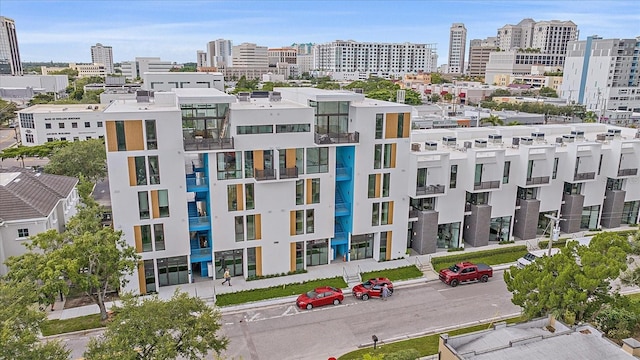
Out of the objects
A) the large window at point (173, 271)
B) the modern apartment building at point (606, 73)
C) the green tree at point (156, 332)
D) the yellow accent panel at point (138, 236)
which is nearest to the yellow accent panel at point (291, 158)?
the large window at point (173, 271)

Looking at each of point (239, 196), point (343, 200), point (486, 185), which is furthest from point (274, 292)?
point (486, 185)

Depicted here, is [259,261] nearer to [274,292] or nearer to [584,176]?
[274,292]

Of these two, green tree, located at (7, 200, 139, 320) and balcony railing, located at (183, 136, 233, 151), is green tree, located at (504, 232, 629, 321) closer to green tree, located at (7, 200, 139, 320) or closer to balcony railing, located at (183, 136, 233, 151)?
balcony railing, located at (183, 136, 233, 151)

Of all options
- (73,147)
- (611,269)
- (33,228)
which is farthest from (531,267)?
(73,147)

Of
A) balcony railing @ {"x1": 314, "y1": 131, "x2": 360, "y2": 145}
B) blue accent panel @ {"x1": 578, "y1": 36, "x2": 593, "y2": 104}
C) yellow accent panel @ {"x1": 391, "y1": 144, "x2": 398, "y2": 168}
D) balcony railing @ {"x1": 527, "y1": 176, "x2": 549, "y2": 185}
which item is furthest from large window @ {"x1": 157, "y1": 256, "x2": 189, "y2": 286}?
blue accent panel @ {"x1": 578, "y1": 36, "x2": 593, "y2": 104}

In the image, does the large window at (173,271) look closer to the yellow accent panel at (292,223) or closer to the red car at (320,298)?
the yellow accent panel at (292,223)
